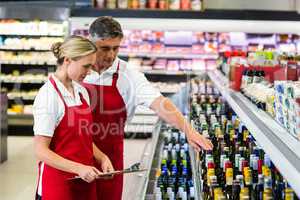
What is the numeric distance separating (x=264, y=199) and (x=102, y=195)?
1132 mm

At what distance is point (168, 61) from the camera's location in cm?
899

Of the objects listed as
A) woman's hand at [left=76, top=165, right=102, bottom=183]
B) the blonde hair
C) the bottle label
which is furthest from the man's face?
the bottle label

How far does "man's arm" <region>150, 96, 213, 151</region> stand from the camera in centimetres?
275

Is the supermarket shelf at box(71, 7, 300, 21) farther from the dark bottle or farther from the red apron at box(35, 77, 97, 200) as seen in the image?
the dark bottle

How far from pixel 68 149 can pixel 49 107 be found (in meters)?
0.24

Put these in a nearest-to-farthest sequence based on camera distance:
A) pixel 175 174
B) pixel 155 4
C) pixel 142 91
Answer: pixel 142 91, pixel 175 174, pixel 155 4

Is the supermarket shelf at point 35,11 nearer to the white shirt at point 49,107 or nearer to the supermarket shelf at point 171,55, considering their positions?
Result: the supermarket shelf at point 171,55

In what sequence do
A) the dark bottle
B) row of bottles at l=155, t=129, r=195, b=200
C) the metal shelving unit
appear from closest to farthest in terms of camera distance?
the dark bottle
the metal shelving unit
row of bottles at l=155, t=129, r=195, b=200

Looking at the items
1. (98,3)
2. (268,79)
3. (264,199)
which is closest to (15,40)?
(98,3)

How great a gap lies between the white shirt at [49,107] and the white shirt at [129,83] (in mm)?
516

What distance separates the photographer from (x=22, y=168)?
21.8 ft

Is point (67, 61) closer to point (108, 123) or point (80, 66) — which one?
point (80, 66)

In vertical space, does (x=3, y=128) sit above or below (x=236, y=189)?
below

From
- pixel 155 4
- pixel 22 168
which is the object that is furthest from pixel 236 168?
pixel 155 4
